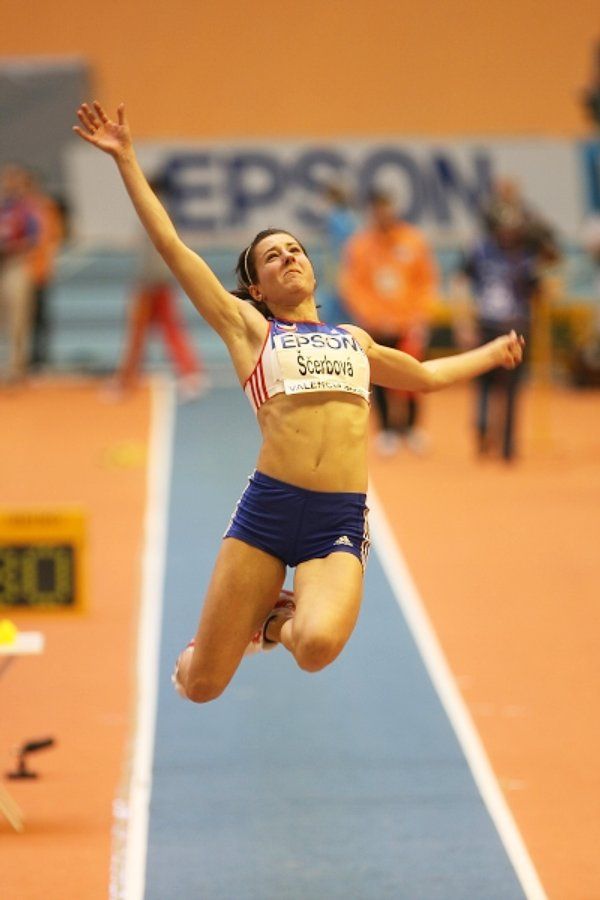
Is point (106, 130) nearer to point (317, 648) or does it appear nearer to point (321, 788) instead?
point (317, 648)

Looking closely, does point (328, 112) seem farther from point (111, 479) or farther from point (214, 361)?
point (111, 479)

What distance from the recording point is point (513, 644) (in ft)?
28.4

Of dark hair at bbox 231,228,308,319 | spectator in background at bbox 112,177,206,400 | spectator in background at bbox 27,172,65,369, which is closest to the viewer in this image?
dark hair at bbox 231,228,308,319

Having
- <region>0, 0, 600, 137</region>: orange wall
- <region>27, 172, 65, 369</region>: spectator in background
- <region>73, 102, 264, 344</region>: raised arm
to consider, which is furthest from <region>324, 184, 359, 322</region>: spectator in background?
<region>73, 102, 264, 344</region>: raised arm

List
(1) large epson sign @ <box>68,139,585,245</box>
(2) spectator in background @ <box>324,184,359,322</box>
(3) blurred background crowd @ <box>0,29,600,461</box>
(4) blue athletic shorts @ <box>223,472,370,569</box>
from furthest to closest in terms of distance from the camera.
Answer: (1) large epson sign @ <box>68,139,585,245</box> < (2) spectator in background @ <box>324,184,359,322</box> < (3) blurred background crowd @ <box>0,29,600,461</box> < (4) blue athletic shorts @ <box>223,472,370,569</box>

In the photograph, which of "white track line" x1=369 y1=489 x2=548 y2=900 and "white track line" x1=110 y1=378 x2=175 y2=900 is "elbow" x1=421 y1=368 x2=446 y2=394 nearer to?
"white track line" x1=369 y1=489 x2=548 y2=900

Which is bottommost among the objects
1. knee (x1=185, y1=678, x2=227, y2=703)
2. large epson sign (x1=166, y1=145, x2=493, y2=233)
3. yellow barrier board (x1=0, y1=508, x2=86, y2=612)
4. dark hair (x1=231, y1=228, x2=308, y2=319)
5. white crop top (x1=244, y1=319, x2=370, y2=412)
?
yellow barrier board (x1=0, y1=508, x2=86, y2=612)

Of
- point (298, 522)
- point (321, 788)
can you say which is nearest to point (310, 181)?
point (321, 788)

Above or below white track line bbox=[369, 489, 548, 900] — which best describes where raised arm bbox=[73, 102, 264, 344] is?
above

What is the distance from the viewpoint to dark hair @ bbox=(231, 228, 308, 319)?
5676mm

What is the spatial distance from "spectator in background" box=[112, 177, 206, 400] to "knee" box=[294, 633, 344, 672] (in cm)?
1191

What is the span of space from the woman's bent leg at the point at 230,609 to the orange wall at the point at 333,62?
1883 centimetres

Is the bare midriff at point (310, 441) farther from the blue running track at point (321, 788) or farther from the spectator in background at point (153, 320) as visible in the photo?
the spectator in background at point (153, 320)

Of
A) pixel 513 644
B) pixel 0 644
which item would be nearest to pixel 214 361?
pixel 513 644
